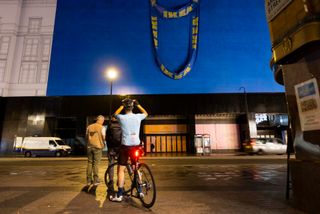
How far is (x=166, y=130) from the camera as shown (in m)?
30.1

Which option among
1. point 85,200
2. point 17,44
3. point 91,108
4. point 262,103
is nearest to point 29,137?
point 91,108

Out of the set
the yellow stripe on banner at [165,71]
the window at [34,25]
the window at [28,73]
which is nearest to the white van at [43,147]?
the window at [28,73]

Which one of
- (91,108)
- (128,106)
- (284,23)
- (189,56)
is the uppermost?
(189,56)

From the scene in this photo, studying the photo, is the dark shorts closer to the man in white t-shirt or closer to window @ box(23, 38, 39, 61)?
the man in white t-shirt

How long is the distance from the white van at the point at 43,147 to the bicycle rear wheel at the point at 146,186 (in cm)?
2338

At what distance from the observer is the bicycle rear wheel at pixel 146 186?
398cm

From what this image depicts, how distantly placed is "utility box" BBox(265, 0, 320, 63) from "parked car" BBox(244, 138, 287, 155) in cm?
1985

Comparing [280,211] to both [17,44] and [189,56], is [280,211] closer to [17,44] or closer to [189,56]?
[189,56]

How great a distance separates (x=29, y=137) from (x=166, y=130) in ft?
53.0

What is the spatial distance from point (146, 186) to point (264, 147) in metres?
21.2

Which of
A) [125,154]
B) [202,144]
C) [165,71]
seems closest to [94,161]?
[125,154]

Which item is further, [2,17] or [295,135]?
[2,17]

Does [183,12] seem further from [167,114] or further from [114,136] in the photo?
[114,136]

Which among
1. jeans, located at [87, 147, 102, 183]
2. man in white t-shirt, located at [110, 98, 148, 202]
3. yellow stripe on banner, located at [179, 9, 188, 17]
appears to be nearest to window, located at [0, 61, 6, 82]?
yellow stripe on banner, located at [179, 9, 188, 17]
